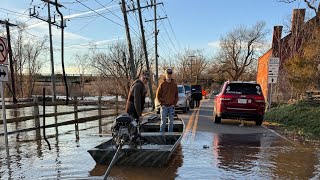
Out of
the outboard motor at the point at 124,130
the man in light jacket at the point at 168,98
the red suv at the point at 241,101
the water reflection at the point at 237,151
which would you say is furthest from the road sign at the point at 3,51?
the red suv at the point at 241,101

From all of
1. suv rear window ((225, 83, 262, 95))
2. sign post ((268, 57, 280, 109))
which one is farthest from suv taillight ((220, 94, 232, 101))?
sign post ((268, 57, 280, 109))

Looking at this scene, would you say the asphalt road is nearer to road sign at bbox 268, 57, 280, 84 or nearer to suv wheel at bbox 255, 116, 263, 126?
suv wheel at bbox 255, 116, 263, 126

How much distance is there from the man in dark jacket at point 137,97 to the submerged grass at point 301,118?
21.8 ft

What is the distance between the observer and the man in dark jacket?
7797 mm

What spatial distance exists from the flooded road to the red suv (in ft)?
9.90

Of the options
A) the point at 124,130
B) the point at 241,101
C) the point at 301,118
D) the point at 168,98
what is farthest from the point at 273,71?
the point at 124,130

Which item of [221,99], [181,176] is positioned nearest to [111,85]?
[221,99]

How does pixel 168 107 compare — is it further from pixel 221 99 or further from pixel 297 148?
pixel 221 99

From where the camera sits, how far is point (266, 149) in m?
9.52

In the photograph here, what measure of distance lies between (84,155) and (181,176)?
2889 mm

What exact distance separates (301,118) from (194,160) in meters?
9.70

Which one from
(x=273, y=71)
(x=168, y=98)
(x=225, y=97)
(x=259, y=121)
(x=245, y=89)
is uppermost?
(x=273, y=71)

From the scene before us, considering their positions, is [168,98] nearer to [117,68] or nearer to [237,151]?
[237,151]

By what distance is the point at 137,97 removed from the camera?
781cm
